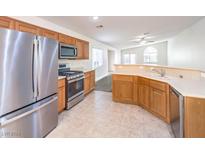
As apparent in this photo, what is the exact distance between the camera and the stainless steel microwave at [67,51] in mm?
3797

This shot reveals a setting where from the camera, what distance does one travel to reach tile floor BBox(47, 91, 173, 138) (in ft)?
8.17

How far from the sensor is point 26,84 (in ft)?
6.43

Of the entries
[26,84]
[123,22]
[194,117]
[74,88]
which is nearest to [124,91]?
[74,88]

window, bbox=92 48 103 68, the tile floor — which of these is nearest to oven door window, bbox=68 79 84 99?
Answer: the tile floor

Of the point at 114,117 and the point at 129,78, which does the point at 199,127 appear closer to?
the point at 114,117

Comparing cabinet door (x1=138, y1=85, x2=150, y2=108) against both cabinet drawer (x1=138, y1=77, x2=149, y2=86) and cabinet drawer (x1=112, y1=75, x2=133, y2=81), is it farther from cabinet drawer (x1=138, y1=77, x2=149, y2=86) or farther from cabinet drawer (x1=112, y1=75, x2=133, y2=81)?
cabinet drawer (x1=112, y1=75, x2=133, y2=81)

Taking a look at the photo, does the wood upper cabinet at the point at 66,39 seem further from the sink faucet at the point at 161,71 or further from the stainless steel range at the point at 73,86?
the sink faucet at the point at 161,71

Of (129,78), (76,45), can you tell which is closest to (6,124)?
(129,78)

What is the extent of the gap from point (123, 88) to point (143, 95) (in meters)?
0.69

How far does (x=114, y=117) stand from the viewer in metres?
3.20

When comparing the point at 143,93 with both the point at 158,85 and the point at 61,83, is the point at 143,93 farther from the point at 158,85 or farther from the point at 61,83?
the point at 61,83

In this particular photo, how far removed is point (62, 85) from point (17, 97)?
161 centimetres

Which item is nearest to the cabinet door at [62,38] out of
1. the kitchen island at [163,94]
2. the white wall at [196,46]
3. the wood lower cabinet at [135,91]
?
the kitchen island at [163,94]

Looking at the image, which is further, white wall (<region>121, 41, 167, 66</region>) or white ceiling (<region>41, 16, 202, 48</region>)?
white wall (<region>121, 41, 167, 66</region>)
